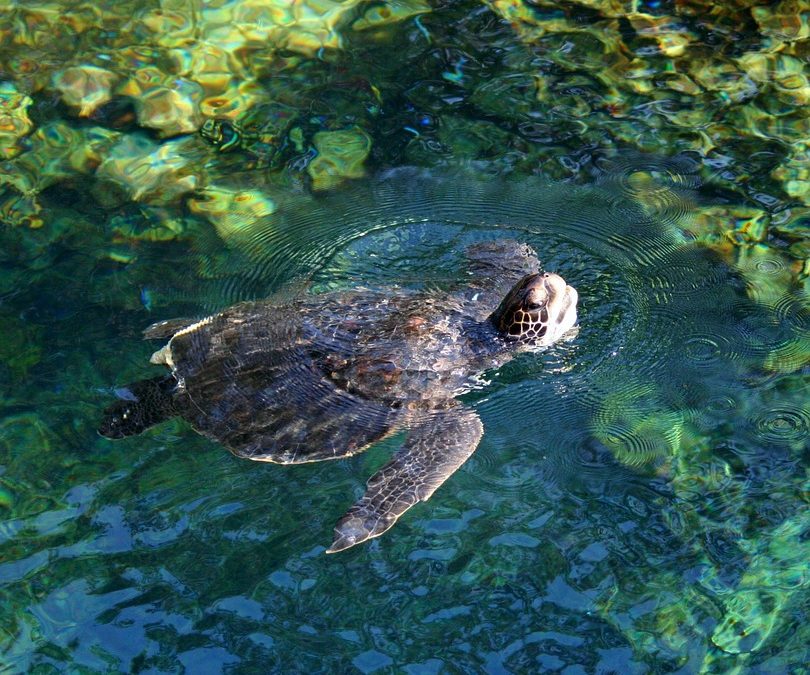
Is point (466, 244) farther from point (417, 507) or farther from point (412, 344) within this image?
point (417, 507)

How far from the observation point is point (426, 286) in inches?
246

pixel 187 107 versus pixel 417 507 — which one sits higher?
pixel 187 107

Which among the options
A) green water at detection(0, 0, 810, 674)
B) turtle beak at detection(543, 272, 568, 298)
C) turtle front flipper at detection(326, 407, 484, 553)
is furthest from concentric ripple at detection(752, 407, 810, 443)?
turtle front flipper at detection(326, 407, 484, 553)

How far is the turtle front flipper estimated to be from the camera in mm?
4738

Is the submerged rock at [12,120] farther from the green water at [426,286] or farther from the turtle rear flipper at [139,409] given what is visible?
the turtle rear flipper at [139,409]

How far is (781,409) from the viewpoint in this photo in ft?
18.0

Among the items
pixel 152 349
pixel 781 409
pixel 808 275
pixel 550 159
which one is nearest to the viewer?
pixel 781 409

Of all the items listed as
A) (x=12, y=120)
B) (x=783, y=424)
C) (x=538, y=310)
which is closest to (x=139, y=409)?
(x=538, y=310)

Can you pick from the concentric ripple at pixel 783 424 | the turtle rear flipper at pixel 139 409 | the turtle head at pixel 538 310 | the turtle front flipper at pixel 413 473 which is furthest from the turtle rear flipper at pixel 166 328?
the concentric ripple at pixel 783 424

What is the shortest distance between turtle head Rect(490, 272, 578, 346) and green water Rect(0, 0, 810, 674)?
0.62ft

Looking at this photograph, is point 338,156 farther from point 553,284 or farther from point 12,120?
point 12,120

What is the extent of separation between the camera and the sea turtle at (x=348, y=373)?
5242 millimetres

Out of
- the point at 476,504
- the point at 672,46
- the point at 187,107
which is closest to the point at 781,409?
the point at 476,504

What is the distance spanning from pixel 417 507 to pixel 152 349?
221 cm
